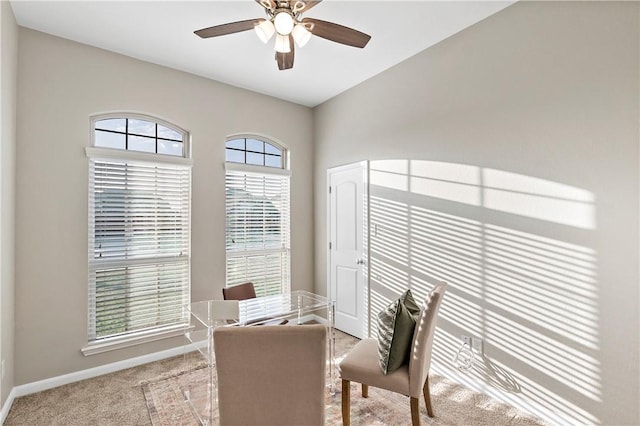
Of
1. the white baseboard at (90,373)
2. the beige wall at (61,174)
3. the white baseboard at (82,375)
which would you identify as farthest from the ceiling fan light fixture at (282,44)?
the white baseboard at (90,373)

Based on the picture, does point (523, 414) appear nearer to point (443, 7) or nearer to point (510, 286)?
point (510, 286)

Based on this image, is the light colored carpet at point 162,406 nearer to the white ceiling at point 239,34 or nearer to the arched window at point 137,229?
the arched window at point 137,229

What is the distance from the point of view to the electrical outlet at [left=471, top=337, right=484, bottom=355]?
A: 8.58 ft

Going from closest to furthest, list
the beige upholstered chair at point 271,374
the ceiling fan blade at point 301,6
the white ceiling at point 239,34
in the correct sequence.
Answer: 1. the beige upholstered chair at point 271,374
2. the ceiling fan blade at point 301,6
3. the white ceiling at point 239,34

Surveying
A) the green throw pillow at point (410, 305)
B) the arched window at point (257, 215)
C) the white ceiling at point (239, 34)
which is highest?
the white ceiling at point (239, 34)

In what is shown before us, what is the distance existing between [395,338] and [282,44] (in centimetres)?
208

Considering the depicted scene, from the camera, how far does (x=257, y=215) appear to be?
159 inches

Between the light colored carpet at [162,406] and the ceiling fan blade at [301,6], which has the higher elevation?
the ceiling fan blade at [301,6]

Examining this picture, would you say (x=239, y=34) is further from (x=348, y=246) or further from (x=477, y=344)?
(x=477, y=344)

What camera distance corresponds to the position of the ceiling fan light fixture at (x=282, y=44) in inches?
81.4

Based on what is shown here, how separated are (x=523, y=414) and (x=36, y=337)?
393 centimetres

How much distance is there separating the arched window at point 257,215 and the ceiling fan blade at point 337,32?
2069 mm

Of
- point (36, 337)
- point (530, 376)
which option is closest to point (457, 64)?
point (530, 376)

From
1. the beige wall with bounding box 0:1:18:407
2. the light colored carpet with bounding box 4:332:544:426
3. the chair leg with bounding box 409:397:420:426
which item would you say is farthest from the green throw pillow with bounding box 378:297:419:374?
the beige wall with bounding box 0:1:18:407
